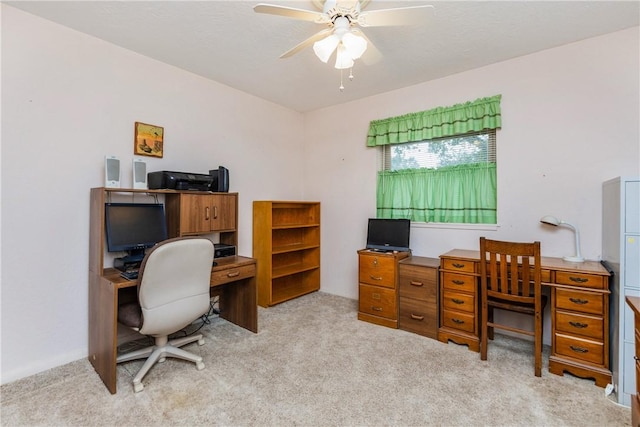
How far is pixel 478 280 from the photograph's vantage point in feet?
8.32

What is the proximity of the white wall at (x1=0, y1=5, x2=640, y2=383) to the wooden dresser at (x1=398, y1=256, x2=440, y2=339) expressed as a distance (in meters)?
0.57

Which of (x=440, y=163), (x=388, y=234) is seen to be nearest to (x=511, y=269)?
(x=388, y=234)

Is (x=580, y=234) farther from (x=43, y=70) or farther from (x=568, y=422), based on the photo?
(x=43, y=70)

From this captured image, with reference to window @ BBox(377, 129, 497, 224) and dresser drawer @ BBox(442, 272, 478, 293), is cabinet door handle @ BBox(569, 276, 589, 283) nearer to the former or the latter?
dresser drawer @ BBox(442, 272, 478, 293)

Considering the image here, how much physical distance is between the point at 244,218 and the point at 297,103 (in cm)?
175

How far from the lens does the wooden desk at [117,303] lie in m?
1.95

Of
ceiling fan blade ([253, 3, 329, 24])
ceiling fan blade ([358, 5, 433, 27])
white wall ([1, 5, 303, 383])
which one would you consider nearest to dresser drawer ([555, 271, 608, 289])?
ceiling fan blade ([358, 5, 433, 27])

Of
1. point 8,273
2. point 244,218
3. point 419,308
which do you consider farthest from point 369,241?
point 8,273

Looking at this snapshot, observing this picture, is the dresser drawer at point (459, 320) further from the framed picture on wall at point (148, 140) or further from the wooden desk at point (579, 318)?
the framed picture on wall at point (148, 140)

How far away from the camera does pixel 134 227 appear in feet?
7.98

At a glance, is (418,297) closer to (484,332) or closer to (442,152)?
(484,332)

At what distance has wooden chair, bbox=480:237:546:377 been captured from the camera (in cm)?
212

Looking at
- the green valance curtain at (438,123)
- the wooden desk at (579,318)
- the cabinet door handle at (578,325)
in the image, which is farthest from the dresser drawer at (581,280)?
the green valance curtain at (438,123)

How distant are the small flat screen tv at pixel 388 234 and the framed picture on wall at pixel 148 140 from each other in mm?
2373
